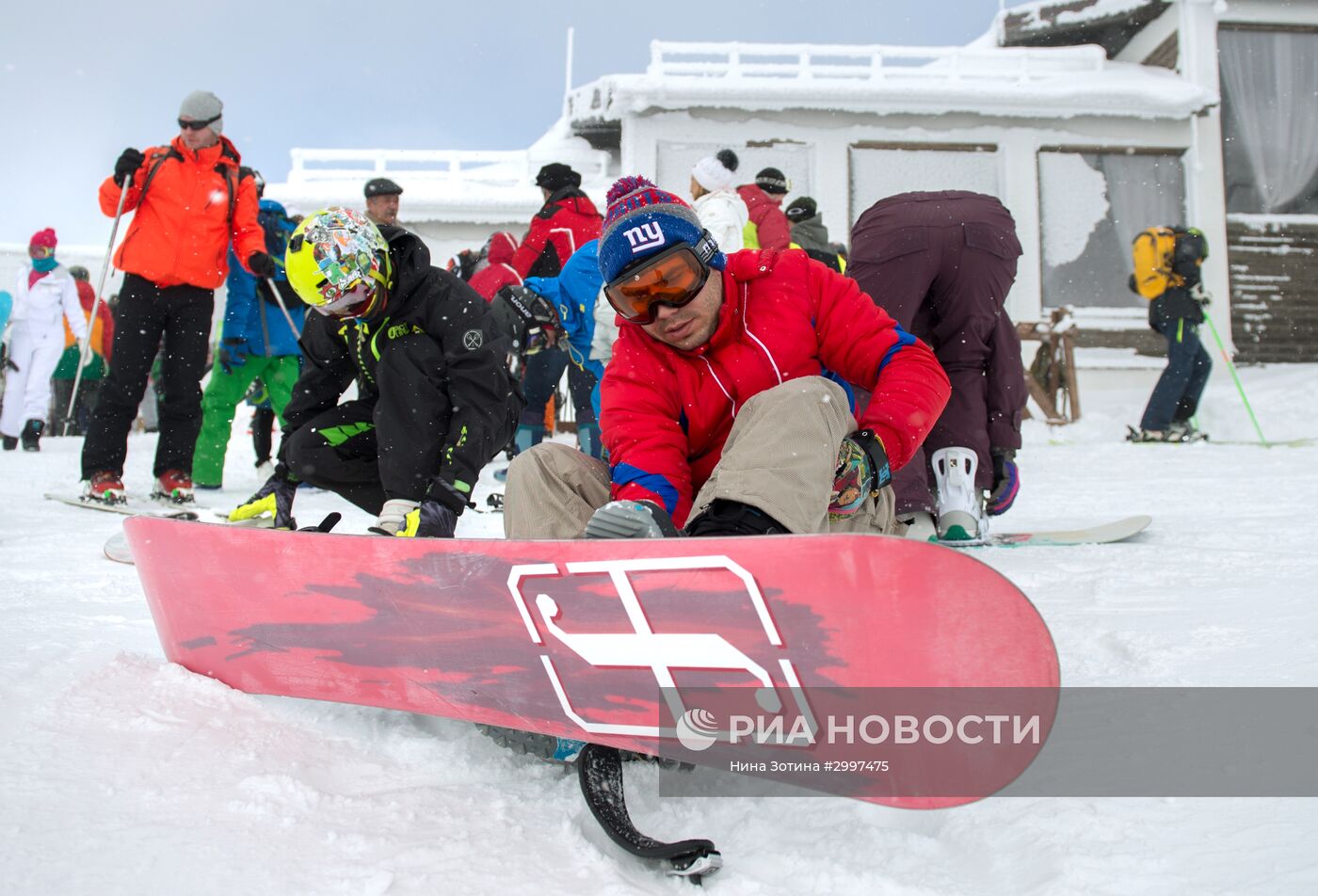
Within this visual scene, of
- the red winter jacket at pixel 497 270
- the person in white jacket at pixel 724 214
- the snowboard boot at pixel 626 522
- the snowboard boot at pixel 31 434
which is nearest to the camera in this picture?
the snowboard boot at pixel 626 522

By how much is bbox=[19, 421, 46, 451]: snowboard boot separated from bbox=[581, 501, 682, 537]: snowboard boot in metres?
8.29

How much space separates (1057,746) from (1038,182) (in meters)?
12.6

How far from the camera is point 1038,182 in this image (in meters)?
12.7

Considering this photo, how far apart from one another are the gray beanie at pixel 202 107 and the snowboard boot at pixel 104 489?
1767 millimetres

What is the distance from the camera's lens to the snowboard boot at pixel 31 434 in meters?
8.16

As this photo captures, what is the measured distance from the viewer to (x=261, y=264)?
477cm

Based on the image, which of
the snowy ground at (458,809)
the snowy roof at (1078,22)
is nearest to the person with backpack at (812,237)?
the snowy ground at (458,809)

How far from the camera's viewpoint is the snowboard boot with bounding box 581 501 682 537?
5.13 ft

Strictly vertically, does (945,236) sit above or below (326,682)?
above

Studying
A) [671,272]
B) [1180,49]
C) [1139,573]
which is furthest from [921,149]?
[671,272]

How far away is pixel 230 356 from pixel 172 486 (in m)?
0.99

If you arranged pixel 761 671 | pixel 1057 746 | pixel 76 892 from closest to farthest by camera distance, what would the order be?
pixel 76 892 < pixel 761 671 < pixel 1057 746

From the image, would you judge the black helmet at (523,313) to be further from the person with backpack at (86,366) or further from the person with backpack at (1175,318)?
the person with backpack at (86,366)

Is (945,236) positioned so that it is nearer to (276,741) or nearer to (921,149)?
(276,741)
